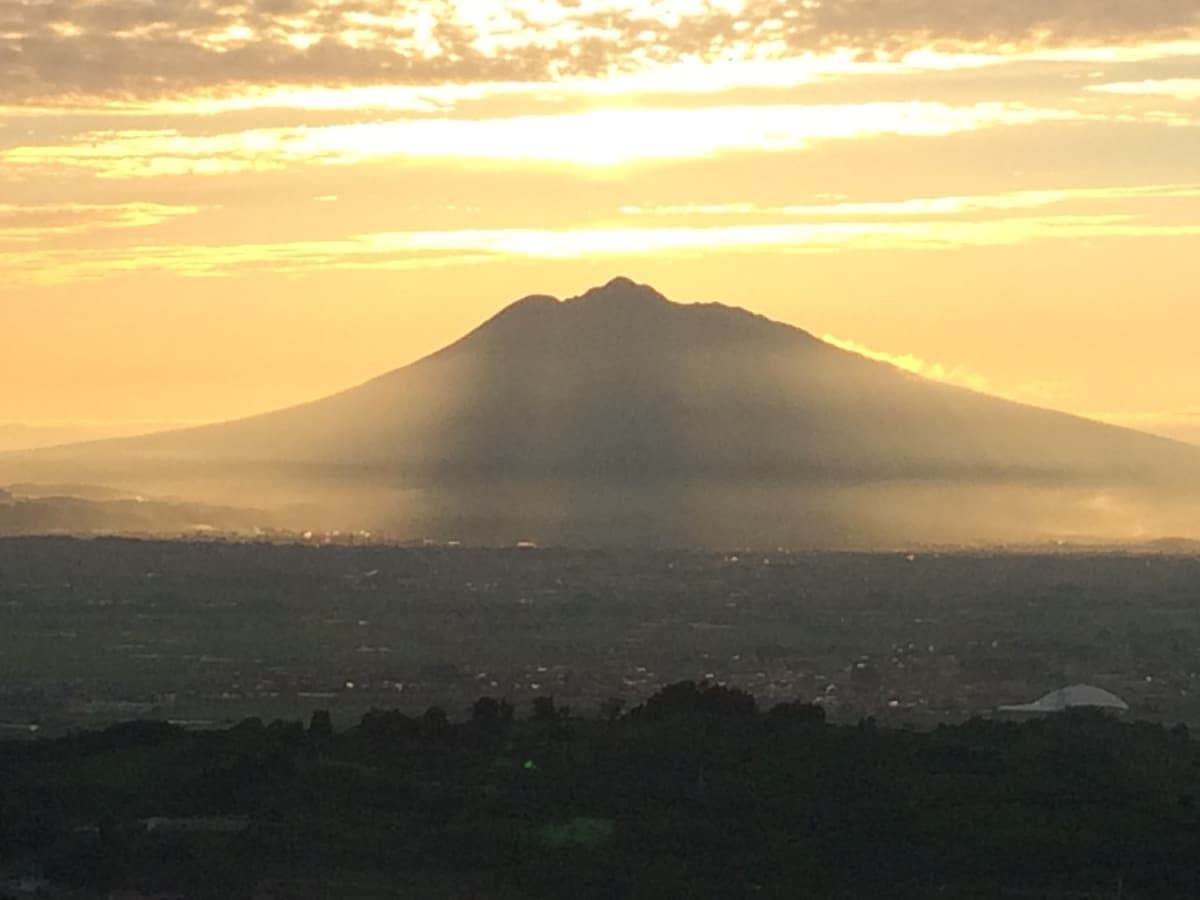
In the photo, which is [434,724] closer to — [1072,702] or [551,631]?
[1072,702]

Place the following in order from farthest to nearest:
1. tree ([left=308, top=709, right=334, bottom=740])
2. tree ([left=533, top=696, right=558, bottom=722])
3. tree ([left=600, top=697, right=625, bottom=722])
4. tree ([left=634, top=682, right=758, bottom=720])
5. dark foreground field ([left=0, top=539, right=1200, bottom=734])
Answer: dark foreground field ([left=0, top=539, right=1200, bottom=734]), tree ([left=600, top=697, right=625, bottom=722]), tree ([left=634, top=682, right=758, bottom=720]), tree ([left=533, top=696, right=558, bottom=722]), tree ([left=308, top=709, right=334, bottom=740])

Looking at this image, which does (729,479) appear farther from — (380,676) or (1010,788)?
(1010,788)

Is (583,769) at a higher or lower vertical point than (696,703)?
lower

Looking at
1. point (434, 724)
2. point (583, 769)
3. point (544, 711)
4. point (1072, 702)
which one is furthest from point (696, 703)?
point (1072, 702)

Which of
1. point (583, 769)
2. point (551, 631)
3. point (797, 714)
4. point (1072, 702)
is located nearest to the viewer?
point (583, 769)

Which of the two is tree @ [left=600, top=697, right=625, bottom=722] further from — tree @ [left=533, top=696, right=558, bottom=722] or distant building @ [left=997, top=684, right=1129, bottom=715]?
distant building @ [left=997, top=684, right=1129, bottom=715]

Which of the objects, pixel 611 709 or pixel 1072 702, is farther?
pixel 1072 702

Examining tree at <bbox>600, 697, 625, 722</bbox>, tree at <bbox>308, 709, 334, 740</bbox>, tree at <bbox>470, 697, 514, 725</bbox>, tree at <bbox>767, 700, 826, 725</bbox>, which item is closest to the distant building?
tree at <bbox>600, 697, 625, 722</bbox>
